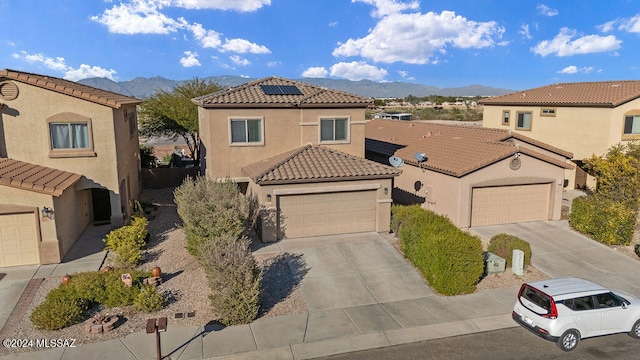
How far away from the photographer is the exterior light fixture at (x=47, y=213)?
15414 mm

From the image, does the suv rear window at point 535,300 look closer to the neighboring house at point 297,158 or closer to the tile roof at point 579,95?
the neighboring house at point 297,158

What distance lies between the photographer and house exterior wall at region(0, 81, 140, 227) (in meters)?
17.6

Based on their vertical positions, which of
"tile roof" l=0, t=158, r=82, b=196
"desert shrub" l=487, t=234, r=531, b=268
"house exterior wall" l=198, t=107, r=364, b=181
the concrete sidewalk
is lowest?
the concrete sidewalk

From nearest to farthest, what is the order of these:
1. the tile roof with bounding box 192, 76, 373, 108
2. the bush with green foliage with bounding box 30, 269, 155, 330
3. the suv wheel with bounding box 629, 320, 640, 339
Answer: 1. the bush with green foliage with bounding box 30, 269, 155, 330
2. the suv wheel with bounding box 629, 320, 640, 339
3. the tile roof with bounding box 192, 76, 373, 108

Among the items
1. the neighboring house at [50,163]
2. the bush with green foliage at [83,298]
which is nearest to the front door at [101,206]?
the neighboring house at [50,163]

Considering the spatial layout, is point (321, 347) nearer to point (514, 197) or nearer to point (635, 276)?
point (635, 276)

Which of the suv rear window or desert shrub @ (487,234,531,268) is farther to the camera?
desert shrub @ (487,234,531,268)

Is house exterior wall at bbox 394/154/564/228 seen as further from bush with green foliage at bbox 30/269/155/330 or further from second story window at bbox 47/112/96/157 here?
second story window at bbox 47/112/96/157

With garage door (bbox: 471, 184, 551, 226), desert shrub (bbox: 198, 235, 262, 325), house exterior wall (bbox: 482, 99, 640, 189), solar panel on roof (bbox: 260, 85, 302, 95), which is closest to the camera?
desert shrub (bbox: 198, 235, 262, 325)

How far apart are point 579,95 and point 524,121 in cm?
391

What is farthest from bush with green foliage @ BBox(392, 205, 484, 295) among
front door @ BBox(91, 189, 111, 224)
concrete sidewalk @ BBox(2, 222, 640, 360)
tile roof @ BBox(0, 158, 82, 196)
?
front door @ BBox(91, 189, 111, 224)

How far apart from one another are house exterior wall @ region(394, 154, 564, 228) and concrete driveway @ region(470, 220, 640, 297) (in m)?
1.01

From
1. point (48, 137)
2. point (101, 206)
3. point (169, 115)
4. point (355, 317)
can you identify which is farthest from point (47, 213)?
point (169, 115)

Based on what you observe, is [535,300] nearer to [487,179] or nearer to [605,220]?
[487,179]
